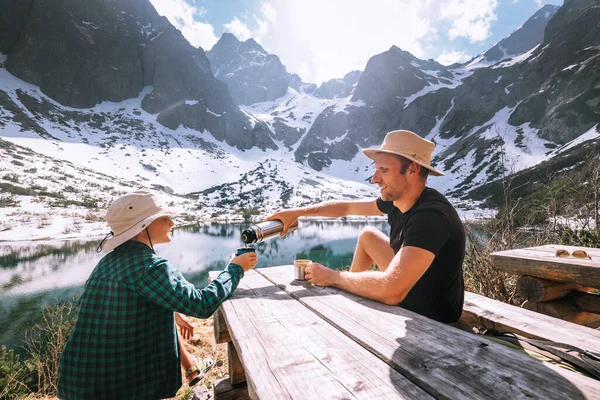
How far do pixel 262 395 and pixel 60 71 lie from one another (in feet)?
415

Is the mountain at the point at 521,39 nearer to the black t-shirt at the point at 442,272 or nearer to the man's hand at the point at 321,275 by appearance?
the black t-shirt at the point at 442,272

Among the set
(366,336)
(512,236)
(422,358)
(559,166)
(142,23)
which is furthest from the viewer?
(142,23)

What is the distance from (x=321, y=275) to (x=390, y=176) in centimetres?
90

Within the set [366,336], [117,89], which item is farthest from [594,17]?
[117,89]

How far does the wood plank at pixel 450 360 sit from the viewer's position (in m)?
0.83

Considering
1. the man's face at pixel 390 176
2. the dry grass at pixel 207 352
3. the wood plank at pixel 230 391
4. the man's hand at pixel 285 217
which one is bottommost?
the dry grass at pixel 207 352

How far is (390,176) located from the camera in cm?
215

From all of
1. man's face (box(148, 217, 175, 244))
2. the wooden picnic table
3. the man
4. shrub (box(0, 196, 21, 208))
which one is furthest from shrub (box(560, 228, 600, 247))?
shrub (box(0, 196, 21, 208))

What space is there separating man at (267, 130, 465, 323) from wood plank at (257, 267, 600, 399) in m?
0.21

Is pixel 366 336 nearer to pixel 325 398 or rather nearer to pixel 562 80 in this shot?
pixel 325 398

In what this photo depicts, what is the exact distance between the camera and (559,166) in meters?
41.4

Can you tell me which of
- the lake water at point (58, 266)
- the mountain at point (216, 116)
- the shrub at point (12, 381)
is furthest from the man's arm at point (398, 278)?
the mountain at point (216, 116)

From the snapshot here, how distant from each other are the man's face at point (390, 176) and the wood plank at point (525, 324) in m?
0.95

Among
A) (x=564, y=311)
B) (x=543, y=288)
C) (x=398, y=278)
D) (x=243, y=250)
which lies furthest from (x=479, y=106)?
(x=243, y=250)
